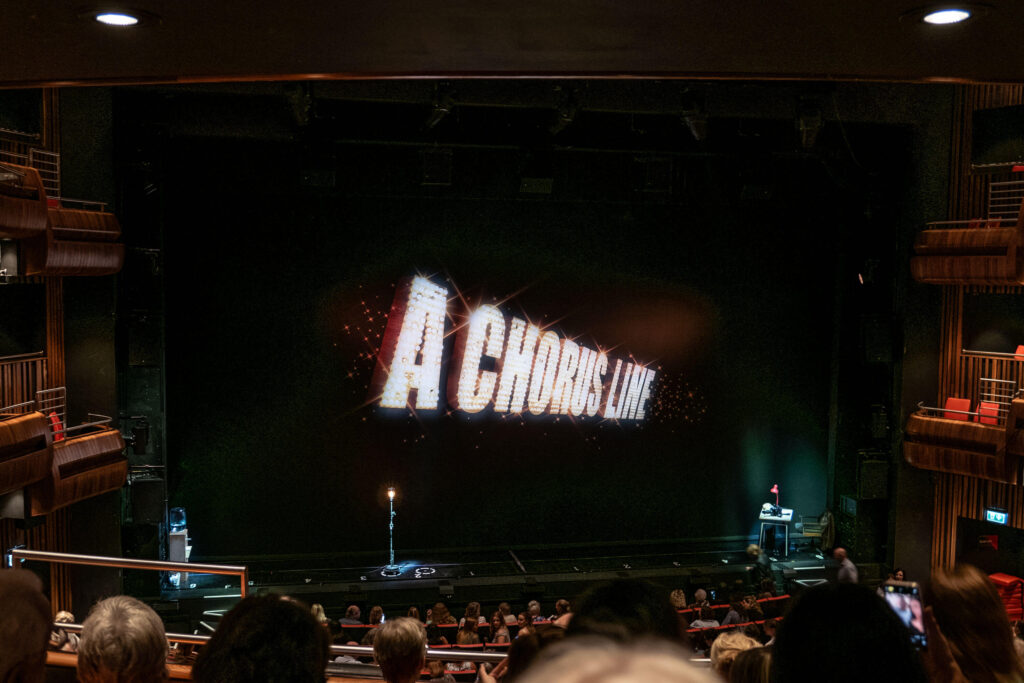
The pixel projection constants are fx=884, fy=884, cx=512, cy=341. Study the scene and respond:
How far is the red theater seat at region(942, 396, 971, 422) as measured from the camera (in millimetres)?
10703

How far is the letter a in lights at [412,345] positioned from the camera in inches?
450

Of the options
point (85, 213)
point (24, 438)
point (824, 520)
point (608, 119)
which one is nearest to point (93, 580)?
point (24, 438)

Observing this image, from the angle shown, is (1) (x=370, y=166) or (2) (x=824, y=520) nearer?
(1) (x=370, y=166)

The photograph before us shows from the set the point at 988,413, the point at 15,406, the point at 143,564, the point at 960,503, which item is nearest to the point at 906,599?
the point at 143,564

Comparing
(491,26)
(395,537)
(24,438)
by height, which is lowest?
(395,537)

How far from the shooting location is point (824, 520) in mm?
12227

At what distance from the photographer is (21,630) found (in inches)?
56.6

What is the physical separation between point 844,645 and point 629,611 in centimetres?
51

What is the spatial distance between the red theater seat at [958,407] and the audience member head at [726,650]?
8.73m

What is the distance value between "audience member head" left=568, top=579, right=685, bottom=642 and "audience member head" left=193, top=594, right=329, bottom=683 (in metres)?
0.51

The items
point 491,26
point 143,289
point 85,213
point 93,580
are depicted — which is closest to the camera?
point 491,26

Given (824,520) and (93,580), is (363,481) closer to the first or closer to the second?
(93,580)

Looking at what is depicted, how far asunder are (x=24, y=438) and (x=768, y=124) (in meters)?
9.01

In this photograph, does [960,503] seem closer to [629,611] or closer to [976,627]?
[976,627]
